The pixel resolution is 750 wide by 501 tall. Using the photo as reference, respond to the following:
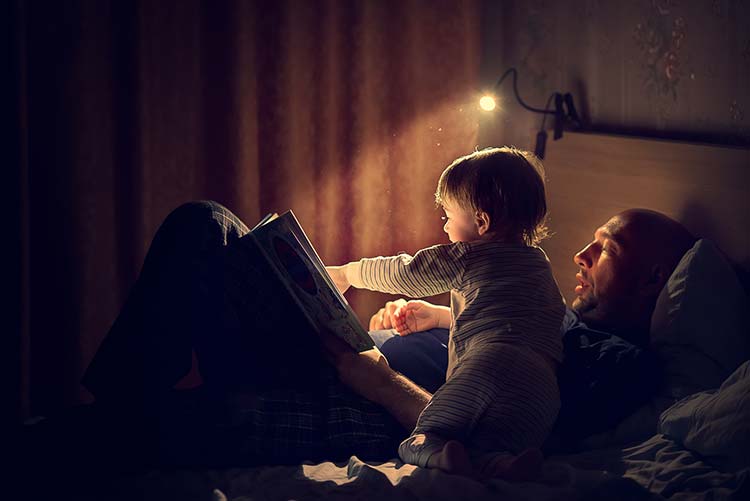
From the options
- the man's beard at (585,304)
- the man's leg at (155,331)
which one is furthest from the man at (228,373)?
the man's beard at (585,304)

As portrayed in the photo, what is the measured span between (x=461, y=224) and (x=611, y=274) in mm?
456

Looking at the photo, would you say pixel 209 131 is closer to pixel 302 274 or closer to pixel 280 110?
pixel 280 110

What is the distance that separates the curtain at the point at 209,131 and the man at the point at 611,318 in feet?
2.90

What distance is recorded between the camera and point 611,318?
86.7 inches

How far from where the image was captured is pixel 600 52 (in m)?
2.75

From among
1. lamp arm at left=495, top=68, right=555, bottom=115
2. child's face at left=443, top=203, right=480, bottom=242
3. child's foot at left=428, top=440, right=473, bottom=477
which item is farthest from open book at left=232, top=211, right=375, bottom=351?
lamp arm at left=495, top=68, right=555, bottom=115

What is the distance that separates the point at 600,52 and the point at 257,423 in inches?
64.2

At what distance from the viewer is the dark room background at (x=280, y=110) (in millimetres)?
2580

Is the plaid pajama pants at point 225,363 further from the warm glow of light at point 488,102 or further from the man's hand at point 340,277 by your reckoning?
the warm glow of light at point 488,102

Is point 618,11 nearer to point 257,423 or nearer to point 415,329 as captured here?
point 415,329

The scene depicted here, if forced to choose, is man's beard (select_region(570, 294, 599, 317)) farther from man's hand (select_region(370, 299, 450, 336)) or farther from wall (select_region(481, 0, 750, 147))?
Answer: wall (select_region(481, 0, 750, 147))

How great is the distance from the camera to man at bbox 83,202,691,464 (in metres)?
1.77

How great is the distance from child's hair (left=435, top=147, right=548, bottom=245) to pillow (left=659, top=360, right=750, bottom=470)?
48cm

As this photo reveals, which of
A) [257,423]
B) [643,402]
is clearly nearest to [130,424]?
[257,423]
